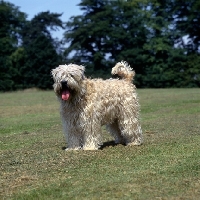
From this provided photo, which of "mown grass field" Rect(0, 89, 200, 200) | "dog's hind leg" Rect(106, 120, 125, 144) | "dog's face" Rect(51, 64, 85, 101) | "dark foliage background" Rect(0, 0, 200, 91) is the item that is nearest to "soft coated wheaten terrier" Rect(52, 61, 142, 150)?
"dog's face" Rect(51, 64, 85, 101)

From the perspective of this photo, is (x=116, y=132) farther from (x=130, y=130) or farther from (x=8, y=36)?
(x=8, y=36)

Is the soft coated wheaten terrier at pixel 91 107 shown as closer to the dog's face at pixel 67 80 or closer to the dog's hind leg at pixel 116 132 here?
the dog's face at pixel 67 80

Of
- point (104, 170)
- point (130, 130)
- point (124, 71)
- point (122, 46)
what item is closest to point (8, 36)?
point (122, 46)

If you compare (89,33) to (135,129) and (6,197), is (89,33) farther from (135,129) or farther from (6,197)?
(6,197)

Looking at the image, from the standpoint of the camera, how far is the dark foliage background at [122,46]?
2281 inches

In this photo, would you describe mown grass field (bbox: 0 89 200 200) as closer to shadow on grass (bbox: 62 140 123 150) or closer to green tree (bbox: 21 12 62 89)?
shadow on grass (bbox: 62 140 123 150)

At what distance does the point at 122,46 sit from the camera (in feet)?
203

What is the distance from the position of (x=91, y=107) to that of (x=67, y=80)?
2.65 feet

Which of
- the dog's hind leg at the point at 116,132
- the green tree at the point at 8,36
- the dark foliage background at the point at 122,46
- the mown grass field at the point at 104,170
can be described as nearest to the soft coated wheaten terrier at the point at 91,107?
the dog's hind leg at the point at 116,132

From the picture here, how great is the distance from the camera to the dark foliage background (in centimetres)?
5794

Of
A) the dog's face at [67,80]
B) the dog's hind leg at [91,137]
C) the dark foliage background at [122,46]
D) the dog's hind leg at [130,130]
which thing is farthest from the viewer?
the dark foliage background at [122,46]

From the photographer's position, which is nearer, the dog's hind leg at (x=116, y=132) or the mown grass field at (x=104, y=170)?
the mown grass field at (x=104, y=170)

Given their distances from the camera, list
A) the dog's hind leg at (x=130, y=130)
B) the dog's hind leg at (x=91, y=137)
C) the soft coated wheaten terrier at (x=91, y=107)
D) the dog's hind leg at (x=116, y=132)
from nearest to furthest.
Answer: the soft coated wheaten terrier at (x=91, y=107) → the dog's hind leg at (x=91, y=137) → the dog's hind leg at (x=130, y=130) → the dog's hind leg at (x=116, y=132)

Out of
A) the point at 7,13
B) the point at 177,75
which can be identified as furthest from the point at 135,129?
the point at 7,13
